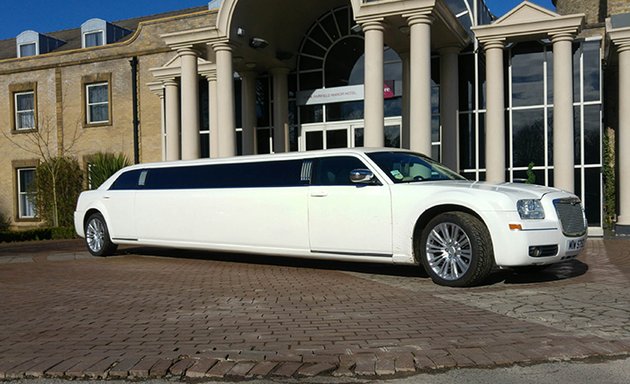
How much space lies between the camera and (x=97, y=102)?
24.6 meters

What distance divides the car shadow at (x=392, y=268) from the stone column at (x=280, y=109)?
23.8ft

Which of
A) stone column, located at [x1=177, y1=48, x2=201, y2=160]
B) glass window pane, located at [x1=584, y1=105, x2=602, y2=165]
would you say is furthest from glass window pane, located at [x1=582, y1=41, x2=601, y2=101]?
stone column, located at [x1=177, y1=48, x2=201, y2=160]

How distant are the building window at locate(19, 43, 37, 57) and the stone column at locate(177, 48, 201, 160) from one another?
18096 millimetres

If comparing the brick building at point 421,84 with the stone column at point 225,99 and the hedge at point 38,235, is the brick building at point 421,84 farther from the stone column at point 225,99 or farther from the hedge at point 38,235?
the hedge at point 38,235

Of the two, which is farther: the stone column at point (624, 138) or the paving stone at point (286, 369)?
the stone column at point (624, 138)

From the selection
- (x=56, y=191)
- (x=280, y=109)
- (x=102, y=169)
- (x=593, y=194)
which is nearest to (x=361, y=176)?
(x=593, y=194)

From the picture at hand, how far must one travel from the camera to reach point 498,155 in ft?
48.4

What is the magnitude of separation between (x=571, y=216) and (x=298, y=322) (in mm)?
3848

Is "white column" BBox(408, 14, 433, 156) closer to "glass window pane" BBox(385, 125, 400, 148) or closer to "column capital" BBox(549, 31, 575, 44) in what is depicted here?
"column capital" BBox(549, 31, 575, 44)

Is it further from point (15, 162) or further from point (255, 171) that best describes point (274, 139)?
point (15, 162)

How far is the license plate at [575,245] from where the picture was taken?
7.23 m

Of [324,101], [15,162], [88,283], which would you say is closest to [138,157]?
[15,162]

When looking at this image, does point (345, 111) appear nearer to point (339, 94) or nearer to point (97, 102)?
point (339, 94)

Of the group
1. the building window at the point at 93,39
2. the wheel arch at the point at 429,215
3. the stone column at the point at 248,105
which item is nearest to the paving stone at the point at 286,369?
the wheel arch at the point at 429,215
